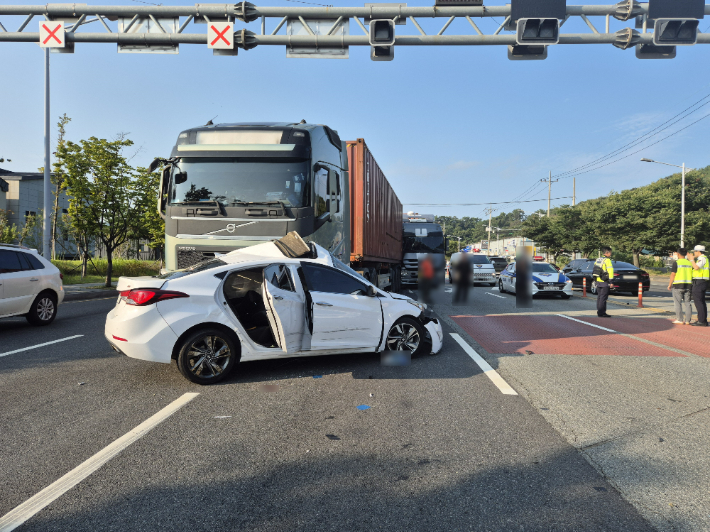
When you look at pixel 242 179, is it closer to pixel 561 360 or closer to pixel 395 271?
pixel 561 360

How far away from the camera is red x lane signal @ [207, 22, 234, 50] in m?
10.5

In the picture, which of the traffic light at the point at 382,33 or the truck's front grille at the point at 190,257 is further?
the traffic light at the point at 382,33

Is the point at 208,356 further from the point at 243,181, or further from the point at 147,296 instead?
the point at 243,181

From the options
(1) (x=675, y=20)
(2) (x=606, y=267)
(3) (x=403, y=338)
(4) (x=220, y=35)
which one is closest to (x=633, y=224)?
(2) (x=606, y=267)

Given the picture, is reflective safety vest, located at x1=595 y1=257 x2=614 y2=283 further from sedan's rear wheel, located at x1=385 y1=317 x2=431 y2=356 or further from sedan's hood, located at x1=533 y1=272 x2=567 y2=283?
sedan's rear wheel, located at x1=385 y1=317 x2=431 y2=356

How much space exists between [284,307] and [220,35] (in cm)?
736

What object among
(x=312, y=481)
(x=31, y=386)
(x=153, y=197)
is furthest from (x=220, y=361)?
(x=153, y=197)

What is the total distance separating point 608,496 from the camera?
10.1 feet

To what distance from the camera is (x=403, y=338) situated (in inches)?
270

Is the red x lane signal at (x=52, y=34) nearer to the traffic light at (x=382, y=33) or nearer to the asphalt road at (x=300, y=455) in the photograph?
the traffic light at (x=382, y=33)

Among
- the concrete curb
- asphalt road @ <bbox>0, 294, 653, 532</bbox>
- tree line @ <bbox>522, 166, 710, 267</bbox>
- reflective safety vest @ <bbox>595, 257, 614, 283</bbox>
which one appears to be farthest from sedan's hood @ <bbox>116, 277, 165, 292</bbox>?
tree line @ <bbox>522, 166, 710, 267</bbox>

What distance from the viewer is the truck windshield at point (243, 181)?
8.23 meters

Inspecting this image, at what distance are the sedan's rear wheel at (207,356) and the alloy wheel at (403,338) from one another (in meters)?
2.11

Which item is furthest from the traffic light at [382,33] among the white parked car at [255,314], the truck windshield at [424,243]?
the truck windshield at [424,243]
